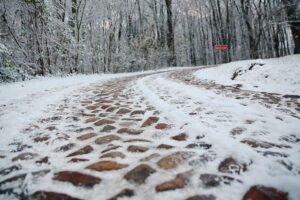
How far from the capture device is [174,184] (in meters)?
1.52

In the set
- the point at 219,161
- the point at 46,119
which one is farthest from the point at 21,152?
the point at 219,161

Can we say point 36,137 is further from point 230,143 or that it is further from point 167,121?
point 230,143

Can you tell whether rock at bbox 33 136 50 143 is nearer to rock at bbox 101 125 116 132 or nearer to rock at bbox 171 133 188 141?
rock at bbox 101 125 116 132

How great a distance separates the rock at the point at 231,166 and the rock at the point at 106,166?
2.31 ft

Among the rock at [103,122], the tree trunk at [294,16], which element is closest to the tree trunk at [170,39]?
the tree trunk at [294,16]

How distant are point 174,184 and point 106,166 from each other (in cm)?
56

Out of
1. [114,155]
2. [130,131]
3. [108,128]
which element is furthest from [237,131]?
[108,128]

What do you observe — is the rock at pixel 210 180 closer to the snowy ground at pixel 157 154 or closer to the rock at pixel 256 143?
the snowy ground at pixel 157 154

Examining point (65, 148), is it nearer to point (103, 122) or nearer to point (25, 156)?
point (25, 156)

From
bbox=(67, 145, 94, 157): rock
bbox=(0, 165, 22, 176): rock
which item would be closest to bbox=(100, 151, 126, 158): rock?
bbox=(67, 145, 94, 157): rock

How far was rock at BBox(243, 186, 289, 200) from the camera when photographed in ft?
4.44

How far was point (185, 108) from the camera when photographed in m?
3.58

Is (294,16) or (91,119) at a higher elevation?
(294,16)

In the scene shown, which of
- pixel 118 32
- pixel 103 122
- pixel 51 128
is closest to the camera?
pixel 51 128
